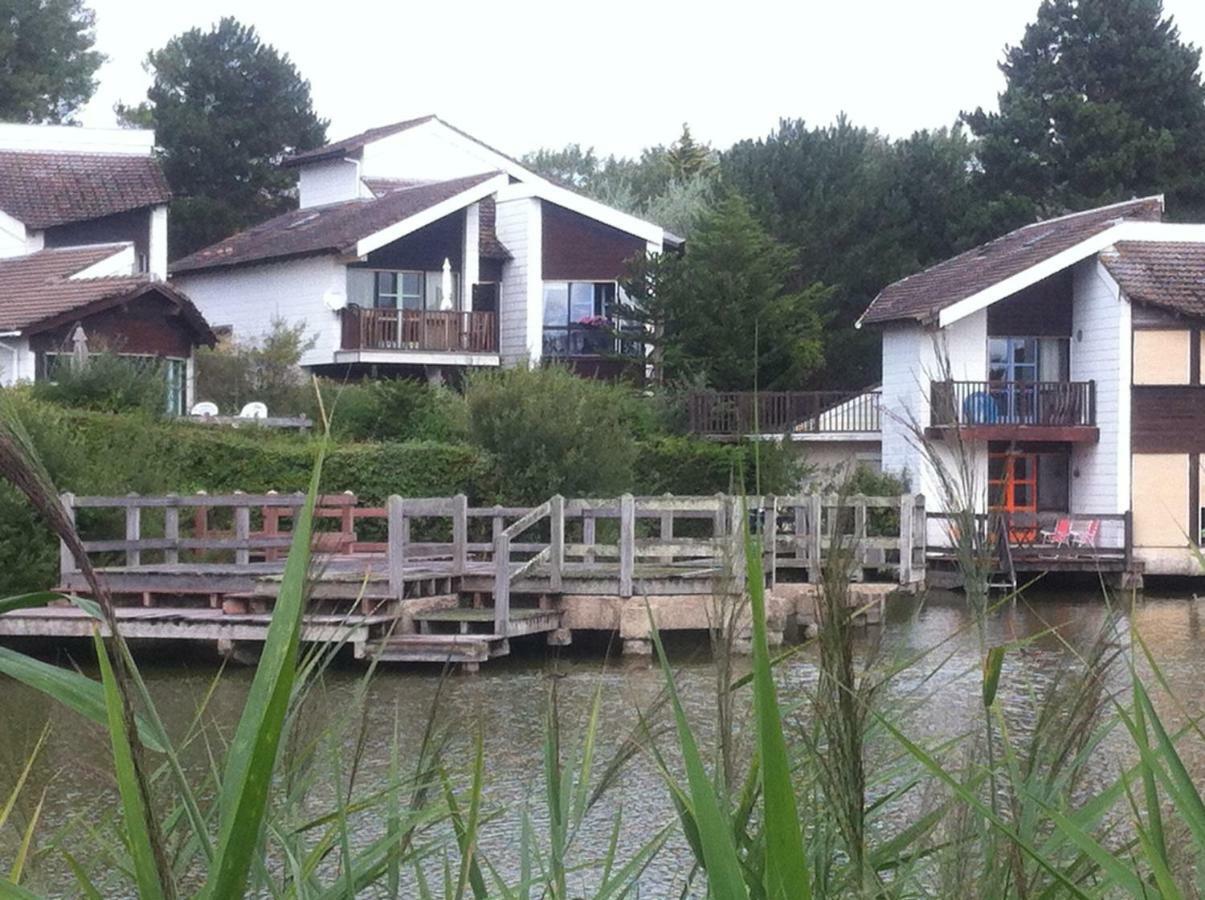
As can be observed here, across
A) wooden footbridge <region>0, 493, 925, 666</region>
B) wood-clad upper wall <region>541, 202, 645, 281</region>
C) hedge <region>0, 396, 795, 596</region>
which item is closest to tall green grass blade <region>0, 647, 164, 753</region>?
wooden footbridge <region>0, 493, 925, 666</region>

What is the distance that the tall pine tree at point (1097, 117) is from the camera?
45.3m

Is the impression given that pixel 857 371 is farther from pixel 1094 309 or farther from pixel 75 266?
pixel 75 266

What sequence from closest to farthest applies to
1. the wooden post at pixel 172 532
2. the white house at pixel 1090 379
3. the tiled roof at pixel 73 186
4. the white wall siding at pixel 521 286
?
the wooden post at pixel 172 532, the white house at pixel 1090 379, the tiled roof at pixel 73 186, the white wall siding at pixel 521 286

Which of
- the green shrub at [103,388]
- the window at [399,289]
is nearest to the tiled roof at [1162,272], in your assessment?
the window at [399,289]

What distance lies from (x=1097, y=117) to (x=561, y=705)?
1437 inches

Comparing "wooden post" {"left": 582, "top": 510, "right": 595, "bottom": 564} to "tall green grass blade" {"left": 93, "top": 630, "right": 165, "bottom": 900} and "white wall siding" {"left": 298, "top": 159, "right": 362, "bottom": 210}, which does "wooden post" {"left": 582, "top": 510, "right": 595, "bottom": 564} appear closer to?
"tall green grass blade" {"left": 93, "top": 630, "right": 165, "bottom": 900}

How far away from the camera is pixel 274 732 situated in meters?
1.41

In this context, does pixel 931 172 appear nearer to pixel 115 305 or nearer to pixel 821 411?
pixel 821 411

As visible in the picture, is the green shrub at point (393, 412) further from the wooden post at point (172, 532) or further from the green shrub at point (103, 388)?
the wooden post at point (172, 532)

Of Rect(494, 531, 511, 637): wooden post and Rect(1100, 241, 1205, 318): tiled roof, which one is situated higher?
Rect(1100, 241, 1205, 318): tiled roof

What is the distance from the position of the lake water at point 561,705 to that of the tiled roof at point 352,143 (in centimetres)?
2041

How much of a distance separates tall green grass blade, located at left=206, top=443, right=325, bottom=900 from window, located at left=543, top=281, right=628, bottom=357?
33.9 m

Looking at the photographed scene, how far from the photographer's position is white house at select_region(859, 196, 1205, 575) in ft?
96.0

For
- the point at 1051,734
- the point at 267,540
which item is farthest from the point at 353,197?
the point at 1051,734
